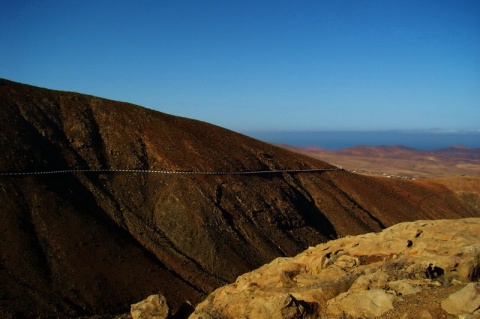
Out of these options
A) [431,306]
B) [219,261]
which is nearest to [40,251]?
[219,261]

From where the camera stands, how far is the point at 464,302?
6.29m

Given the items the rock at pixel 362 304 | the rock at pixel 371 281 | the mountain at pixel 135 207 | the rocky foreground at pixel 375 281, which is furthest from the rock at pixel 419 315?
the mountain at pixel 135 207

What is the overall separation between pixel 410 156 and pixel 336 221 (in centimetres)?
12029

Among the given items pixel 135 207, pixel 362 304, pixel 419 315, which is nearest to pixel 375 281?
pixel 362 304

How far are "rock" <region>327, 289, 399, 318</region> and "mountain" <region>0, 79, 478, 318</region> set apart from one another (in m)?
5.46

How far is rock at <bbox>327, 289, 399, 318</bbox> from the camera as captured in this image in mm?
7242

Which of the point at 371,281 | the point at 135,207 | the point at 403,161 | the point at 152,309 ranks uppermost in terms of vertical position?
the point at 371,281

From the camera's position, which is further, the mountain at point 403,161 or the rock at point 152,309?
the mountain at point 403,161

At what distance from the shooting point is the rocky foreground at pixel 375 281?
7.16 metres

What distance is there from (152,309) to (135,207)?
42.6 ft

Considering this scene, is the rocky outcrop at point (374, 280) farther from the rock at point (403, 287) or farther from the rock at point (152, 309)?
the rock at point (152, 309)

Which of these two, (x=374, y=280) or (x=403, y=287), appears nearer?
(x=403, y=287)

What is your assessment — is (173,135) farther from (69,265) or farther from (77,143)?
(69,265)

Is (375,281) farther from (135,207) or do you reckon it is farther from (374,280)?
(135,207)
